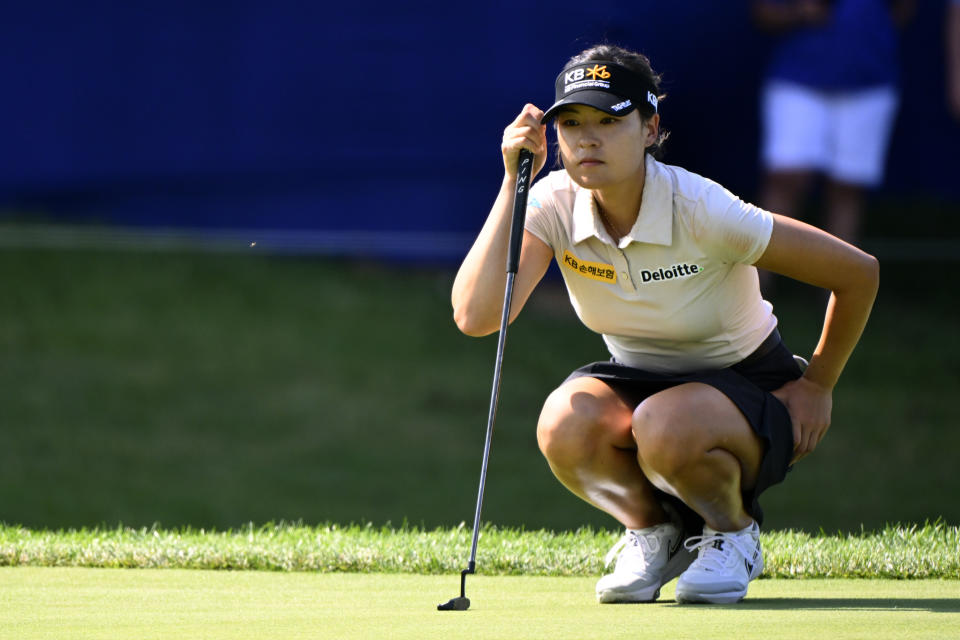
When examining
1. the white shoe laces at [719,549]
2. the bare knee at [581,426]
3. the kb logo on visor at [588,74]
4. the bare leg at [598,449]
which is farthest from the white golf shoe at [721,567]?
the kb logo on visor at [588,74]

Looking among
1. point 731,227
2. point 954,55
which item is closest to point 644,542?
point 731,227

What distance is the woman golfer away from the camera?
2883 mm

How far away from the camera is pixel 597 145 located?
2871 millimetres

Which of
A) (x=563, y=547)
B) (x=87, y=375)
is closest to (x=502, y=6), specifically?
(x=87, y=375)

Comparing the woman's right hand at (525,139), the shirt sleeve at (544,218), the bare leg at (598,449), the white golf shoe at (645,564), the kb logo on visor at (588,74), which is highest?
the kb logo on visor at (588,74)

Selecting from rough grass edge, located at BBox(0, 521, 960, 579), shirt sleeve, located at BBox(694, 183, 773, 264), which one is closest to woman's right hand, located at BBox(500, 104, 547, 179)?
shirt sleeve, located at BBox(694, 183, 773, 264)

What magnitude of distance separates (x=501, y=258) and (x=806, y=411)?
2.25ft

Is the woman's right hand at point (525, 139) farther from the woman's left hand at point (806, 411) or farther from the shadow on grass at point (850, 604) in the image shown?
the shadow on grass at point (850, 604)

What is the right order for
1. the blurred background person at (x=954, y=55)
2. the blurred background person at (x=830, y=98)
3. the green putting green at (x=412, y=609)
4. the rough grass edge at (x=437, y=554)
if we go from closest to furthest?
1. the green putting green at (x=412, y=609)
2. the rough grass edge at (x=437, y=554)
3. the blurred background person at (x=830, y=98)
4. the blurred background person at (x=954, y=55)

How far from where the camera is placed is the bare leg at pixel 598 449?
301 centimetres

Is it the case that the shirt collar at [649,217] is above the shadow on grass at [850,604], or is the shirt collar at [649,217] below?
above

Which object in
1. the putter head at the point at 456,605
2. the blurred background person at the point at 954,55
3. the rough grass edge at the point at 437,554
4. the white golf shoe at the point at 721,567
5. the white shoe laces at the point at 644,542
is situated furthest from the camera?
the blurred background person at the point at 954,55

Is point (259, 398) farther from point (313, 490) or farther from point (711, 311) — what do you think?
point (711, 311)

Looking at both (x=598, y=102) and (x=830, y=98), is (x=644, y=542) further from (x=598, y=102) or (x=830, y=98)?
(x=830, y=98)
